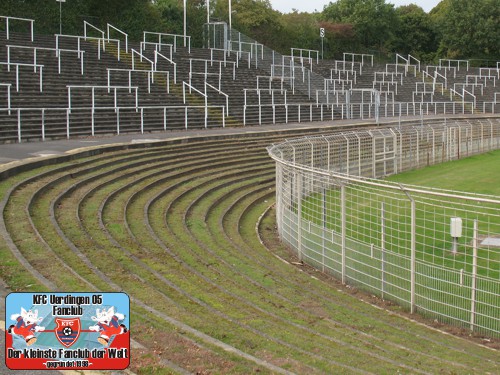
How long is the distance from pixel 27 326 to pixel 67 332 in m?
0.36

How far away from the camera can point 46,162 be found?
53.1ft

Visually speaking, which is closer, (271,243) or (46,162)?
(271,243)

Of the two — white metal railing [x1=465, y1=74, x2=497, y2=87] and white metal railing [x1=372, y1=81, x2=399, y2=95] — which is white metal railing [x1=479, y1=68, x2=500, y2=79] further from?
white metal railing [x1=372, y1=81, x2=399, y2=95]

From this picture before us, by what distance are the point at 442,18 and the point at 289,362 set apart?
7425cm

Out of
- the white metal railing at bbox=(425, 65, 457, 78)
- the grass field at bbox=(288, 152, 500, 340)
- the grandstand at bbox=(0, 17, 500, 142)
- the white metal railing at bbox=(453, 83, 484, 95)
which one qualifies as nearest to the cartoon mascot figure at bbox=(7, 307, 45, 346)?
A: the grass field at bbox=(288, 152, 500, 340)

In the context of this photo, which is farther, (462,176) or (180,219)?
(462,176)

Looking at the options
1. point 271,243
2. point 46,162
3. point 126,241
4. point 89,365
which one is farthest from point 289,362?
point 46,162

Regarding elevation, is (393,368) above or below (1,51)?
below

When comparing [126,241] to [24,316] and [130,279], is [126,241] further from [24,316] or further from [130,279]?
[24,316]

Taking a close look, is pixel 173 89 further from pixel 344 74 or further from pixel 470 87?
pixel 470 87

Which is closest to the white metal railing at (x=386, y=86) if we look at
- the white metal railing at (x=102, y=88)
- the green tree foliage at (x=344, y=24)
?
the green tree foliage at (x=344, y=24)

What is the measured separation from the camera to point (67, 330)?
490 centimetres

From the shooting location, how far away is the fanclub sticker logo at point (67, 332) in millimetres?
4957

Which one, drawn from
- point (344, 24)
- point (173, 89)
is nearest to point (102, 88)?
point (173, 89)
